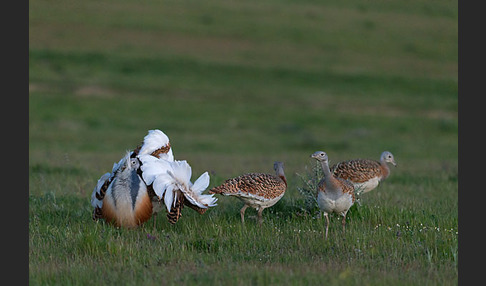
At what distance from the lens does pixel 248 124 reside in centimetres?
2602

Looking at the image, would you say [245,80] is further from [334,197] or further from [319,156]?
[334,197]

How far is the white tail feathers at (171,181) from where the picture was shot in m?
6.98

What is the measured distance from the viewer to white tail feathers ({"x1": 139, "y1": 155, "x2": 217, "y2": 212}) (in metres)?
6.98

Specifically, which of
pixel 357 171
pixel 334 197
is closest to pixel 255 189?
pixel 334 197

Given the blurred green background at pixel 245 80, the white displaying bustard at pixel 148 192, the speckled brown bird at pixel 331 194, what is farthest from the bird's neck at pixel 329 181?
A: the blurred green background at pixel 245 80

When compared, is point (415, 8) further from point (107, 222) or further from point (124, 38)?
point (107, 222)

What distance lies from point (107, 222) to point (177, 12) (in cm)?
3649

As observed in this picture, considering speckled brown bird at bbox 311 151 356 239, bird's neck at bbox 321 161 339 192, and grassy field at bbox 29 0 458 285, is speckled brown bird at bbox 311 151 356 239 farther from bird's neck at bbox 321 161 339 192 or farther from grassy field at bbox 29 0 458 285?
grassy field at bbox 29 0 458 285

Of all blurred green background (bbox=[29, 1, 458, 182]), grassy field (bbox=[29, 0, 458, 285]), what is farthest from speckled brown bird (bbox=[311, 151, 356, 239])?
blurred green background (bbox=[29, 1, 458, 182])

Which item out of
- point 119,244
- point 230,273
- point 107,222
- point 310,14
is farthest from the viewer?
point 310,14

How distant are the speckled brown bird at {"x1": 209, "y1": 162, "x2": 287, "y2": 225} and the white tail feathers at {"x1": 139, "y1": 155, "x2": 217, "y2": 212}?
0.53 ft

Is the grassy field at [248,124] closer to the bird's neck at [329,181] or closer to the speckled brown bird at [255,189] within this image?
the speckled brown bird at [255,189]

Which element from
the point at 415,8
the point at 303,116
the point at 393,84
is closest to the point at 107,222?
the point at 303,116

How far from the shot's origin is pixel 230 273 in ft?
17.7
